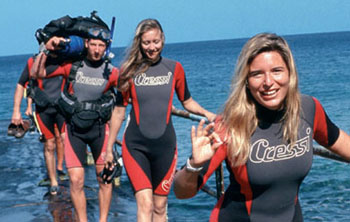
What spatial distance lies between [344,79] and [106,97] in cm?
4204

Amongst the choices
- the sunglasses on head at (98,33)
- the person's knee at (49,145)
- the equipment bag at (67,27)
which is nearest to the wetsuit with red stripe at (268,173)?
the sunglasses on head at (98,33)

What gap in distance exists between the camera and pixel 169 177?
5.14 metres

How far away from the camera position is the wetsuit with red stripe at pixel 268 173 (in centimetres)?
262

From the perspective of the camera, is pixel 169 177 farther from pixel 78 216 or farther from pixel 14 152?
pixel 14 152

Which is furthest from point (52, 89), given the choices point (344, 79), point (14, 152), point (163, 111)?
point (344, 79)

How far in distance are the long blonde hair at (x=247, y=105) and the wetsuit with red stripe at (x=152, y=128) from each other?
7.85 ft

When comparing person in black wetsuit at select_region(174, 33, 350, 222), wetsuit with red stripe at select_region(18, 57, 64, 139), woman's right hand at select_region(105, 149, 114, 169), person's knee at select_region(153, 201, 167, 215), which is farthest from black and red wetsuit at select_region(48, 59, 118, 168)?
person in black wetsuit at select_region(174, 33, 350, 222)

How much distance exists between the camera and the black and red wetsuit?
5625mm

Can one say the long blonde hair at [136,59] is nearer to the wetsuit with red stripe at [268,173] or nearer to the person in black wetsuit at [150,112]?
the person in black wetsuit at [150,112]

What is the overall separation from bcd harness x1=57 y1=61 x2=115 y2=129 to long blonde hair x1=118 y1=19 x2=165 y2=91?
2.01 feet

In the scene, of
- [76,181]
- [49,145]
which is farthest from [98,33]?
[49,145]

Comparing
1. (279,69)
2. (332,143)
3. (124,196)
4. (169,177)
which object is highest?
(279,69)

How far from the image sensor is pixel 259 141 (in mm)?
2639

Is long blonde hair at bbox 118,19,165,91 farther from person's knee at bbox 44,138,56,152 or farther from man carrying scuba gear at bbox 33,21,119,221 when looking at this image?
person's knee at bbox 44,138,56,152
